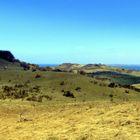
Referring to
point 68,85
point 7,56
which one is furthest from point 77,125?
point 7,56

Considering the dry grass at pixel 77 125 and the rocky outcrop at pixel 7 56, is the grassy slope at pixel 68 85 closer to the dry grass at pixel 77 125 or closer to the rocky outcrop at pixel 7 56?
the dry grass at pixel 77 125

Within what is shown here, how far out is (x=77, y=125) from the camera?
1552 cm

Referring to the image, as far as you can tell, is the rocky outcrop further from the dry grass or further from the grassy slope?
the dry grass

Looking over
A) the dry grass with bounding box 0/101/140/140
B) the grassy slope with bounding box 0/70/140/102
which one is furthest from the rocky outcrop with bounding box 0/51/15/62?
the dry grass with bounding box 0/101/140/140

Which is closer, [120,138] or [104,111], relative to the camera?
[120,138]

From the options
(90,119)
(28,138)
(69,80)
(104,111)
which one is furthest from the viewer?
(69,80)

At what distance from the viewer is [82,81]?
44.6 meters

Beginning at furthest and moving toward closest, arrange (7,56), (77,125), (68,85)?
(7,56), (68,85), (77,125)

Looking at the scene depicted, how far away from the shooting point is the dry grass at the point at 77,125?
45.9 ft

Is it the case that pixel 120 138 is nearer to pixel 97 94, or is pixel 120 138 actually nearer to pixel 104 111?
pixel 104 111

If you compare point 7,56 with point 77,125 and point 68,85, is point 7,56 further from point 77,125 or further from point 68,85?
point 77,125

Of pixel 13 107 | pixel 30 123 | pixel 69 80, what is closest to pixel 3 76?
pixel 69 80

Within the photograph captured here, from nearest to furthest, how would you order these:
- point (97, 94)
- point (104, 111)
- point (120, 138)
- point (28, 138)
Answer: point (120, 138) < point (28, 138) < point (104, 111) < point (97, 94)

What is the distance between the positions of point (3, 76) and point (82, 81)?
9.67 meters
